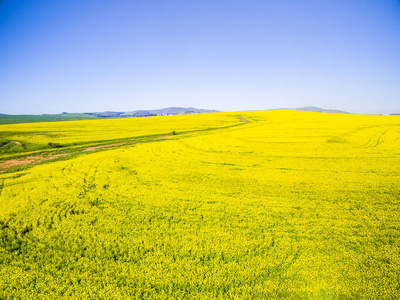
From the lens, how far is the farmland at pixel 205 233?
6.39 meters

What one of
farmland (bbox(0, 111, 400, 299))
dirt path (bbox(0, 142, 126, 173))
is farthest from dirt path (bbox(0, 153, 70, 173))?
farmland (bbox(0, 111, 400, 299))

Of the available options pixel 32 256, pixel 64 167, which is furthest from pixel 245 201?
pixel 64 167

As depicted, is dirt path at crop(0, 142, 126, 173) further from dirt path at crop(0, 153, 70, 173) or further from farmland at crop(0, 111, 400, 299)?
farmland at crop(0, 111, 400, 299)

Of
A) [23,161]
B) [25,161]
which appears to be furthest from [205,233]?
[23,161]

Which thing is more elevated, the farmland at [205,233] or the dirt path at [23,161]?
the dirt path at [23,161]

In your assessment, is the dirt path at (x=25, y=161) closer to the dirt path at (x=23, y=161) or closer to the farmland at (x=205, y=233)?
the dirt path at (x=23, y=161)

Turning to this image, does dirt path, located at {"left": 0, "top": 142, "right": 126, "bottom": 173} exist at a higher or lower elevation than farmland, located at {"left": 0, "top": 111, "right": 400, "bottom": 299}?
higher

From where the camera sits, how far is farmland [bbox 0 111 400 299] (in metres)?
6.39

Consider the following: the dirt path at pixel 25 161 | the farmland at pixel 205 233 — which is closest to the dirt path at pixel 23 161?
the dirt path at pixel 25 161

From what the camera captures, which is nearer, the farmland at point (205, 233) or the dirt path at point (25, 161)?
the farmland at point (205, 233)

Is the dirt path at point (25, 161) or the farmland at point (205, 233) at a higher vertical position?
the dirt path at point (25, 161)

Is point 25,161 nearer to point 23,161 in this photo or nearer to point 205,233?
point 23,161

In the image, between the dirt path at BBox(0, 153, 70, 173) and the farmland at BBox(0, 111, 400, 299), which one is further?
the dirt path at BBox(0, 153, 70, 173)

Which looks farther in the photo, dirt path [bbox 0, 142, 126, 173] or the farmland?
dirt path [bbox 0, 142, 126, 173]
